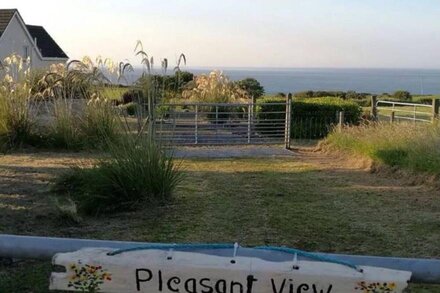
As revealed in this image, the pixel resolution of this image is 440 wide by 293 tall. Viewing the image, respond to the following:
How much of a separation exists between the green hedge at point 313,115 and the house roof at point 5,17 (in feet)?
86.9

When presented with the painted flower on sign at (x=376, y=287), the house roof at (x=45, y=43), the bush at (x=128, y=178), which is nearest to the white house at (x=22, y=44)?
the house roof at (x=45, y=43)

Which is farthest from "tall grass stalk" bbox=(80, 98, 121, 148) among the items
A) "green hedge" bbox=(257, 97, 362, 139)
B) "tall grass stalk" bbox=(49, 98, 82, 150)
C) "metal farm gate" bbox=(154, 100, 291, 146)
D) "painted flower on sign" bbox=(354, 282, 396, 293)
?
"painted flower on sign" bbox=(354, 282, 396, 293)

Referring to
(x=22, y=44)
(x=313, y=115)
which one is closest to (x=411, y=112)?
(x=313, y=115)

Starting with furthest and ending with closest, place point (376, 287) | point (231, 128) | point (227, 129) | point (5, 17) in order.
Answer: point (5, 17), point (231, 128), point (227, 129), point (376, 287)

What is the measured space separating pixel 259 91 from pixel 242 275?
1102 inches

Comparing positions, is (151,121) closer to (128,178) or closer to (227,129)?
(128,178)

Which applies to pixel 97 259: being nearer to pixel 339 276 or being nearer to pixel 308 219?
pixel 339 276

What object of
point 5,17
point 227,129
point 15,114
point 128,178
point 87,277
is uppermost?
point 5,17

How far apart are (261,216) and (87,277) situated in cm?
518

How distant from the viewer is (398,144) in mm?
12484

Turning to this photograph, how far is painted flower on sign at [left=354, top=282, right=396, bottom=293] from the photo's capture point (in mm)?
2381

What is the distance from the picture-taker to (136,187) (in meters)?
7.98

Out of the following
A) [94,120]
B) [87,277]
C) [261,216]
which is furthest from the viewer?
[94,120]

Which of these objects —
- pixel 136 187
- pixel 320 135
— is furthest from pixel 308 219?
pixel 320 135
